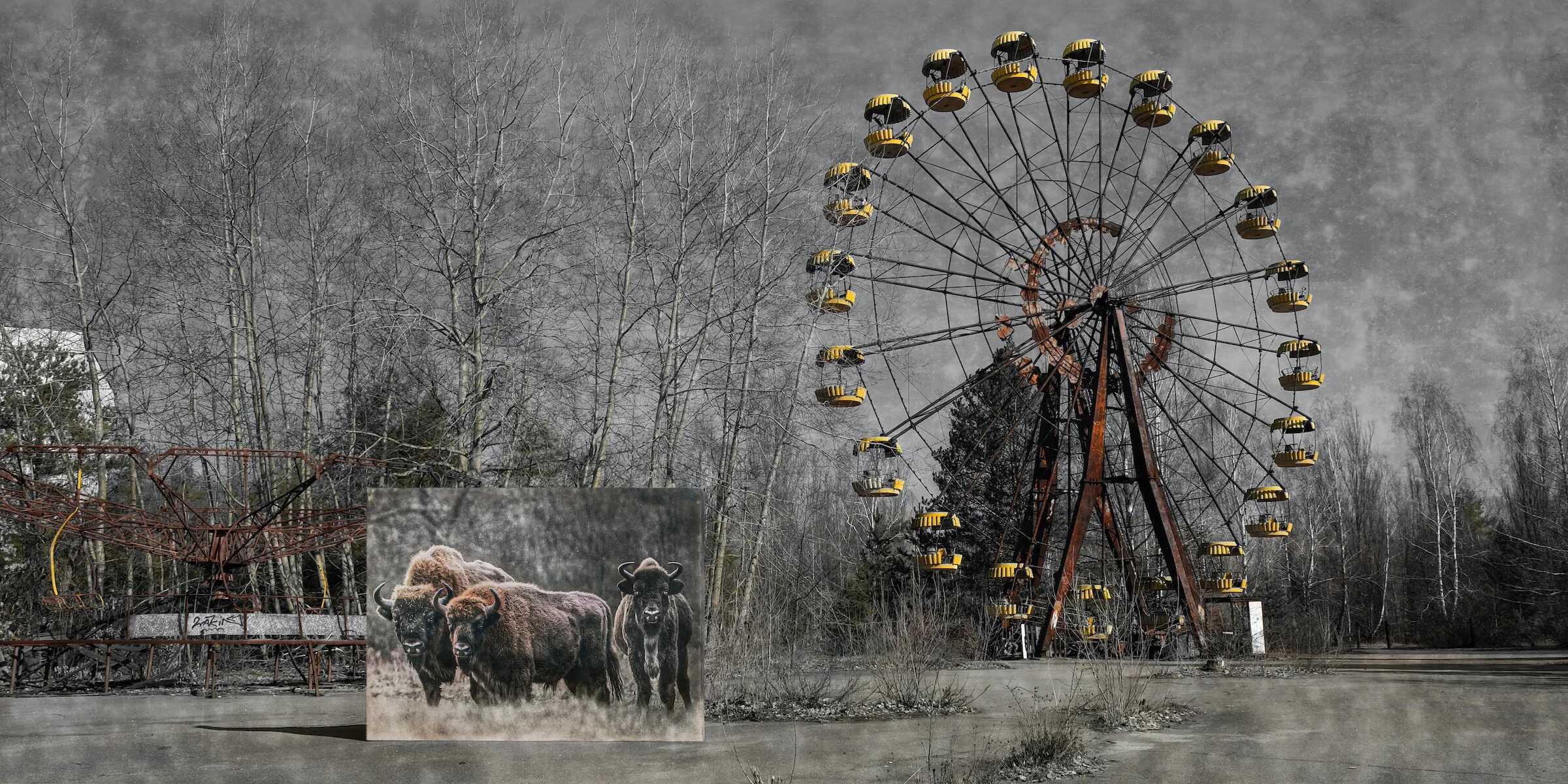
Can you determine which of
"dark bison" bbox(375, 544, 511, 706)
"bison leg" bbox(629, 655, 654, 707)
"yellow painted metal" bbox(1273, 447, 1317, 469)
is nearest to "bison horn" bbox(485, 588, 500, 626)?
"dark bison" bbox(375, 544, 511, 706)

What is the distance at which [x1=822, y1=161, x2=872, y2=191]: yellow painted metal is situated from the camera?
21.1 meters

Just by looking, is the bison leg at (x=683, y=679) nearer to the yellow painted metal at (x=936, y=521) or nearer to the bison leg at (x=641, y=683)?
the bison leg at (x=641, y=683)

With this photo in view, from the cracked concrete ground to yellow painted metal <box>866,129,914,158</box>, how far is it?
12.7 m

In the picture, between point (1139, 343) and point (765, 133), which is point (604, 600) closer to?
point (765, 133)

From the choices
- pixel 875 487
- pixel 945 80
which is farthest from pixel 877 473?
pixel 945 80

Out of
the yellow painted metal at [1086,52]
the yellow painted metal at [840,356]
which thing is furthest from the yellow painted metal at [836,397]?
the yellow painted metal at [1086,52]

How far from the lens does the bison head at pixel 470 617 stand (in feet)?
28.1

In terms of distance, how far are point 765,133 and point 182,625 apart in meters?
12.6

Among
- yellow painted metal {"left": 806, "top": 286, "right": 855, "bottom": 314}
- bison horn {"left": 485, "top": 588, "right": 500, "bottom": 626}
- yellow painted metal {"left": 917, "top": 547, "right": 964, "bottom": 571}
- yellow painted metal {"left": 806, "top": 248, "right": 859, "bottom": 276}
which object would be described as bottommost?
yellow painted metal {"left": 917, "top": 547, "right": 964, "bottom": 571}

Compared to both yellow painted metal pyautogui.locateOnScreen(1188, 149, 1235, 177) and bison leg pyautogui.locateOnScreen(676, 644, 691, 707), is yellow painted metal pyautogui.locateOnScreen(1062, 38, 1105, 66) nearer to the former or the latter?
yellow painted metal pyautogui.locateOnScreen(1188, 149, 1235, 177)

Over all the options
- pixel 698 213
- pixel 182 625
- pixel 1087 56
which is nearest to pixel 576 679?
pixel 182 625

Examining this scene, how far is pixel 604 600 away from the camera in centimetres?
845

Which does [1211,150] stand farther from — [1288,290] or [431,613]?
[431,613]

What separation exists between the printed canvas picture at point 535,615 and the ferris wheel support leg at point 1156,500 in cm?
1446
